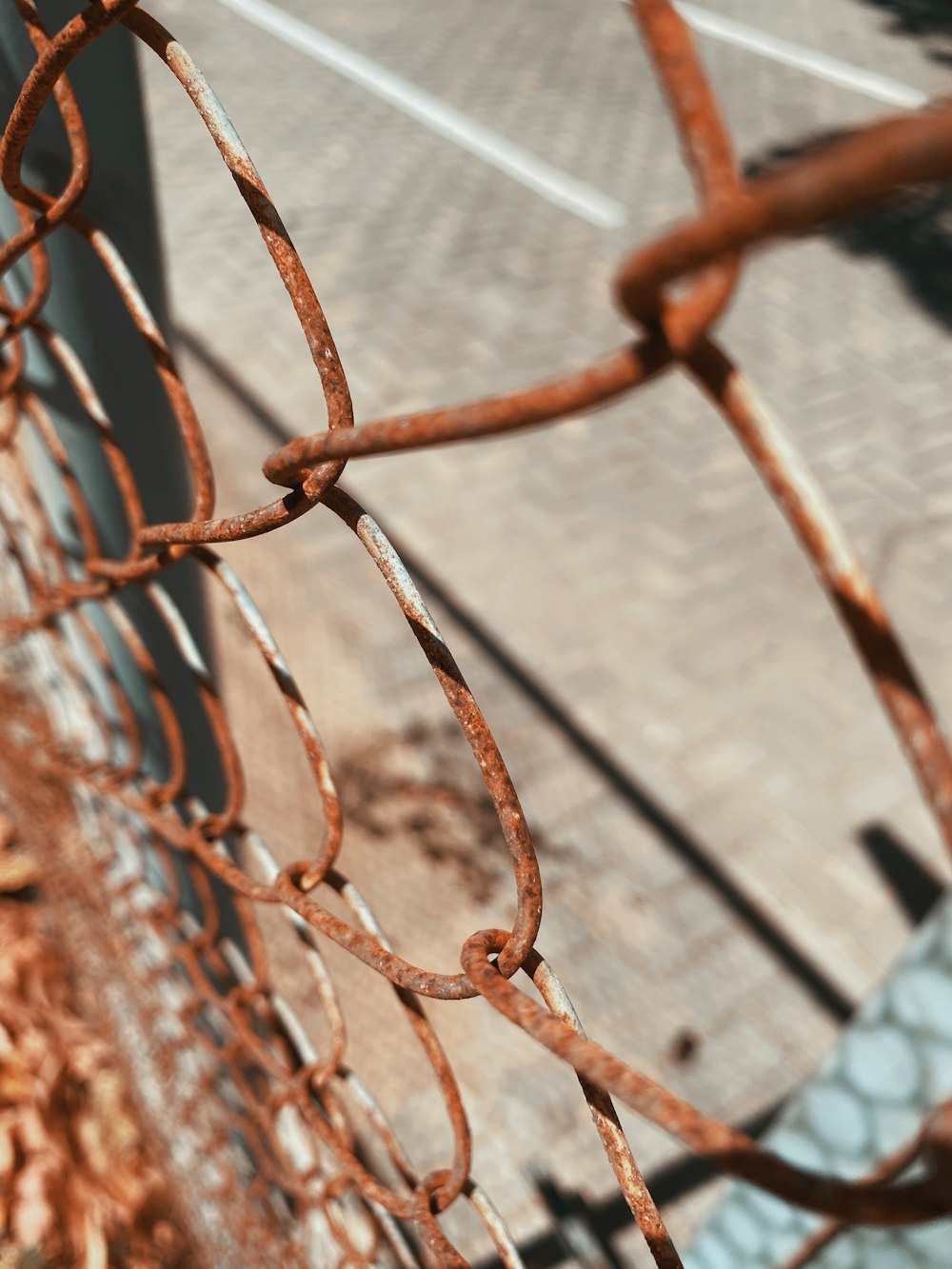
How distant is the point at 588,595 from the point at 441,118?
188 inches

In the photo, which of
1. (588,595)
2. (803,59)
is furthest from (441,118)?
(588,595)

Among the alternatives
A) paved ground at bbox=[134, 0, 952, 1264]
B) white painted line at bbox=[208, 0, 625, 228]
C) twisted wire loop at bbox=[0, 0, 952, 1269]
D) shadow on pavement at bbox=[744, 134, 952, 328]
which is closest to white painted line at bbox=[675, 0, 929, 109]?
paved ground at bbox=[134, 0, 952, 1264]

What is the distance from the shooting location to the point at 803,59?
8453mm

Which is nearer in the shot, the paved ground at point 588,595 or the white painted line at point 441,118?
the paved ground at point 588,595

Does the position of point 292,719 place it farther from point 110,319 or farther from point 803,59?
point 803,59

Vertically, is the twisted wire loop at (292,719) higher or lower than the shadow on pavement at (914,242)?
lower

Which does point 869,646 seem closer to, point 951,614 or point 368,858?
point 368,858

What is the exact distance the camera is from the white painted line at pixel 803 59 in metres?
7.91

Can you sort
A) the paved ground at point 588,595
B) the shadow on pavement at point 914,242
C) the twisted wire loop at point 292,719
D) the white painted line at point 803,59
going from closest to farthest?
the twisted wire loop at point 292,719
the paved ground at point 588,595
the shadow on pavement at point 914,242
the white painted line at point 803,59

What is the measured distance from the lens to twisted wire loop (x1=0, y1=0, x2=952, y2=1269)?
1.02 ft

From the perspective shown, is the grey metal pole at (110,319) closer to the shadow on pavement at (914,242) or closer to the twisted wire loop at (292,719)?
the twisted wire loop at (292,719)

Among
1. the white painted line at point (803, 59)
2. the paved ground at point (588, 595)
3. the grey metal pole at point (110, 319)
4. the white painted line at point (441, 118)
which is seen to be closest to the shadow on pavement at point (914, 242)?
the paved ground at point (588, 595)

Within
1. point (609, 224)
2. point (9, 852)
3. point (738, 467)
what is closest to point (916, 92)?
point (609, 224)

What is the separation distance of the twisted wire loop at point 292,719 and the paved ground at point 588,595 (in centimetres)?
83
